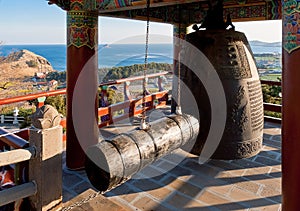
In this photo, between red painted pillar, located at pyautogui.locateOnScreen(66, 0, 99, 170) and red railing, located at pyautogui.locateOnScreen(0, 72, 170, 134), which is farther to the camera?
red railing, located at pyautogui.locateOnScreen(0, 72, 170, 134)

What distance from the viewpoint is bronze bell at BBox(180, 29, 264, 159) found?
3.28 metres

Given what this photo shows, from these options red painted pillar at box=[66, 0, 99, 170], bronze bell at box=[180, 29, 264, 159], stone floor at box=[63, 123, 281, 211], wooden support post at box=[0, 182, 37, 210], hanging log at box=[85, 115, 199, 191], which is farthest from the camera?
red painted pillar at box=[66, 0, 99, 170]

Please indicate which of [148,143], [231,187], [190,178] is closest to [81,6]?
[148,143]

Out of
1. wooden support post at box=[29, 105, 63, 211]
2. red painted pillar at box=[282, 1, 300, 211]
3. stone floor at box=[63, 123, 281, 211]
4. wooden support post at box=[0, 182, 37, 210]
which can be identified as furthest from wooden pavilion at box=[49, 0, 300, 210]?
wooden support post at box=[0, 182, 37, 210]

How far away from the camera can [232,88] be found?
330cm

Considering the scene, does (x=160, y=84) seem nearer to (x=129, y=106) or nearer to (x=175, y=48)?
(x=175, y=48)

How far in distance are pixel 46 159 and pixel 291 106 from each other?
1.68 meters

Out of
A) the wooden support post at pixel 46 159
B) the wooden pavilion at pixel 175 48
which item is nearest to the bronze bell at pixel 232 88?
the wooden pavilion at pixel 175 48

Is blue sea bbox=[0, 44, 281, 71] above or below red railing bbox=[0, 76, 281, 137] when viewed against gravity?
above

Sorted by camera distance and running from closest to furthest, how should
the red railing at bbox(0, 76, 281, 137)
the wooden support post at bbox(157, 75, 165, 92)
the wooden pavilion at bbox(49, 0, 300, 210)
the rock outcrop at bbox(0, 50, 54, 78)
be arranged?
1. the wooden pavilion at bbox(49, 0, 300, 210)
2. the red railing at bbox(0, 76, 281, 137)
3. the wooden support post at bbox(157, 75, 165, 92)
4. the rock outcrop at bbox(0, 50, 54, 78)

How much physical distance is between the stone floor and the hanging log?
1111 millimetres

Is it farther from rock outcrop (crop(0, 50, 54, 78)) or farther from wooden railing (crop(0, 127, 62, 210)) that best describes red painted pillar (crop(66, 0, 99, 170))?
rock outcrop (crop(0, 50, 54, 78))

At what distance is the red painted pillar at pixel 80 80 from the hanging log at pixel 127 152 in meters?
1.78

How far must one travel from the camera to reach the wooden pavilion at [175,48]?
5.41 feet
